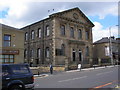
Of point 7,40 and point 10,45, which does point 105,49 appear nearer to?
point 10,45

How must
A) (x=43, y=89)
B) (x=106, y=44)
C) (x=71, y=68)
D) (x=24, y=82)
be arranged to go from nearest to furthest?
(x=24, y=82) < (x=43, y=89) < (x=71, y=68) < (x=106, y=44)

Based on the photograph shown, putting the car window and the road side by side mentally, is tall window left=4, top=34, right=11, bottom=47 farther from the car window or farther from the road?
the car window

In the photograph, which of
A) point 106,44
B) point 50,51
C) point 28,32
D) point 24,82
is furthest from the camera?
point 106,44

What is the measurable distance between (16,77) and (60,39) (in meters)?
26.9

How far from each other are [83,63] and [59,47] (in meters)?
7.03

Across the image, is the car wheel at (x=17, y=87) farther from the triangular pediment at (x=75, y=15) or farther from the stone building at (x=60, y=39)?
the triangular pediment at (x=75, y=15)

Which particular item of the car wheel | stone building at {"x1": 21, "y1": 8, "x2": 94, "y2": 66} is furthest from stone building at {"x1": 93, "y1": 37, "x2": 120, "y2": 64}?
the car wheel

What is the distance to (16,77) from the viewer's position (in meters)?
7.61

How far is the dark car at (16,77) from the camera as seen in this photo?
725cm

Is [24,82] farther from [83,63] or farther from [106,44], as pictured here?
[106,44]

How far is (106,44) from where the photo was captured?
5106 cm

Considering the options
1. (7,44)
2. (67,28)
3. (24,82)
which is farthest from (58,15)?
(24,82)

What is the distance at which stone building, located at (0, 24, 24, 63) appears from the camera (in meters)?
23.9

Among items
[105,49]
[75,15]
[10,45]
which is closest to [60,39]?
[75,15]
